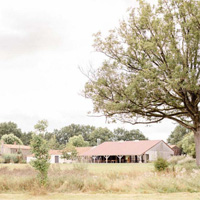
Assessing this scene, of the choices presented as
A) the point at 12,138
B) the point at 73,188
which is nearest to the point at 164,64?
the point at 73,188

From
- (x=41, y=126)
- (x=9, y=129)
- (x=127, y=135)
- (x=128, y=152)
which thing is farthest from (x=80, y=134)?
(x=41, y=126)

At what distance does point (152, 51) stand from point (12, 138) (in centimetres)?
8721

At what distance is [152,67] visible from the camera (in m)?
20.7

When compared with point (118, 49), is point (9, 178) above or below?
below

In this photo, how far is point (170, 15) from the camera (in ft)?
67.9

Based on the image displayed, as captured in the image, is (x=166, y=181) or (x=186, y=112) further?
(x=186, y=112)

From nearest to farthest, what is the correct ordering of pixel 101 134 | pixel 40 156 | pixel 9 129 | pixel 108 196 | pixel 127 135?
pixel 108 196, pixel 40 156, pixel 101 134, pixel 127 135, pixel 9 129

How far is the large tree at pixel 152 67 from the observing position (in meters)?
19.8

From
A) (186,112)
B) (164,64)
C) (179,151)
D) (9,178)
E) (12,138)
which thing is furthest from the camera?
(12,138)

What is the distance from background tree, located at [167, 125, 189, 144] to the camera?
291 feet

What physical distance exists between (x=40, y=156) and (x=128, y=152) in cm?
5107

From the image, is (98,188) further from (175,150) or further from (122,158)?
(175,150)

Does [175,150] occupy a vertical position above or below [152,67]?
below

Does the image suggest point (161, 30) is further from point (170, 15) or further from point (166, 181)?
point (166, 181)
